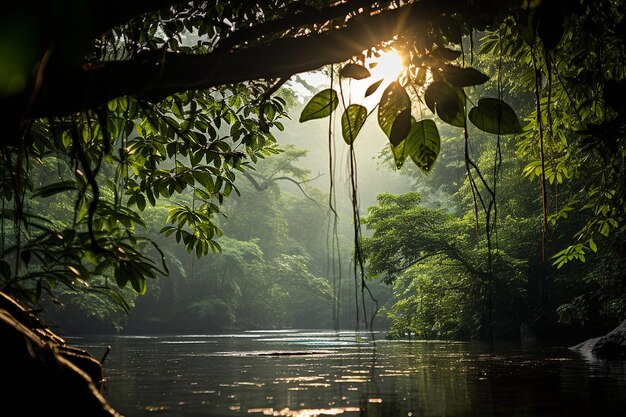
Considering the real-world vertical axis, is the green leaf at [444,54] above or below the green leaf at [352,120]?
above

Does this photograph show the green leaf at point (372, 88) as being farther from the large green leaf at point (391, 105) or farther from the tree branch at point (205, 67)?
the tree branch at point (205, 67)

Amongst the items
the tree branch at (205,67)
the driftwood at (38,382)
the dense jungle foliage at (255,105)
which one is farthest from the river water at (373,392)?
the tree branch at (205,67)

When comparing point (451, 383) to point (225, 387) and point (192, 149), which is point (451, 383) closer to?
point (225, 387)

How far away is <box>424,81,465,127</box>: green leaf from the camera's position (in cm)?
127

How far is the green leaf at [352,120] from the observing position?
56.4 inches

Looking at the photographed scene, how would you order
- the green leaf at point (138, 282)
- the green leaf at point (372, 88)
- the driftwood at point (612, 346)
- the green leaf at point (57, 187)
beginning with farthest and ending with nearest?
1. the driftwood at point (612, 346)
2. the green leaf at point (138, 282)
3. the green leaf at point (57, 187)
4. the green leaf at point (372, 88)

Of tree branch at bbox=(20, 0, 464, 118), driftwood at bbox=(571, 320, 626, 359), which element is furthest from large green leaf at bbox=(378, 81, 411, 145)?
driftwood at bbox=(571, 320, 626, 359)

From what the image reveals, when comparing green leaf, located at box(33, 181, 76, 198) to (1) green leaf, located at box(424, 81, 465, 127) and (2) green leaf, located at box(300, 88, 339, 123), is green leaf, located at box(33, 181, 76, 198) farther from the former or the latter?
(1) green leaf, located at box(424, 81, 465, 127)

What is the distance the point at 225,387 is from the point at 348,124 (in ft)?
13.2

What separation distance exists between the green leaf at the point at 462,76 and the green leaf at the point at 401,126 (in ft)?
0.40

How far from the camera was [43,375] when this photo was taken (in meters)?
2.04

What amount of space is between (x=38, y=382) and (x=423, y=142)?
166 cm

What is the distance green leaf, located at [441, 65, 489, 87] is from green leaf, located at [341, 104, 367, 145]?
25cm

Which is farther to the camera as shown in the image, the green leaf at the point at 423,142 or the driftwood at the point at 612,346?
the driftwood at the point at 612,346
